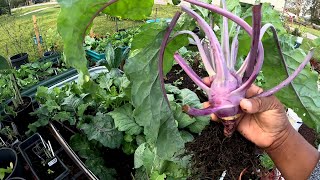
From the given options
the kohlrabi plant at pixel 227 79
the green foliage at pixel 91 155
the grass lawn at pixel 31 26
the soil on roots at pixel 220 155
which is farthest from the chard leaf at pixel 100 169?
the grass lawn at pixel 31 26

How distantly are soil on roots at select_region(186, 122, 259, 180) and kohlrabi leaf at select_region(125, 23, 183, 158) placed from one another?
0.20 m

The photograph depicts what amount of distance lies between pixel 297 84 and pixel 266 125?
0.94 ft

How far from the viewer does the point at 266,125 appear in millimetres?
1300

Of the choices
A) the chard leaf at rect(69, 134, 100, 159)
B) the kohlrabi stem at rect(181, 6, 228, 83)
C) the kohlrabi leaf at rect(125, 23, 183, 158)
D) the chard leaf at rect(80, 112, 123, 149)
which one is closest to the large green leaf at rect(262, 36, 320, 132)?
the kohlrabi stem at rect(181, 6, 228, 83)

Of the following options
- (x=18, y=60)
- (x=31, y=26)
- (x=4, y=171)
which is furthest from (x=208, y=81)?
(x=31, y=26)

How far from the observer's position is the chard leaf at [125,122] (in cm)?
206

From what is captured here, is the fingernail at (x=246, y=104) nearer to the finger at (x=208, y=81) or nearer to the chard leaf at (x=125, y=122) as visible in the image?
the finger at (x=208, y=81)

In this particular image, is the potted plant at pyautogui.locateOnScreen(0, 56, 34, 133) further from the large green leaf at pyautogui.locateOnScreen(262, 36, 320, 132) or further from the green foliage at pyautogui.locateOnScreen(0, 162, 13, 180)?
the large green leaf at pyautogui.locateOnScreen(262, 36, 320, 132)

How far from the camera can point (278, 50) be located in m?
1.32

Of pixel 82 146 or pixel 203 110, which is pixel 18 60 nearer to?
pixel 82 146

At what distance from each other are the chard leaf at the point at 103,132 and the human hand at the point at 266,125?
995 mm

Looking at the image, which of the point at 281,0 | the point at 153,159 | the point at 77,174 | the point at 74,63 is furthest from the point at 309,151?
the point at 281,0

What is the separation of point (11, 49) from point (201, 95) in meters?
3.81

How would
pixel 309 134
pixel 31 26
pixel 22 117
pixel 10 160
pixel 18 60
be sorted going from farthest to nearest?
pixel 31 26 → pixel 18 60 → pixel 309 134 → pixel 22 117 → pixel 10 160
